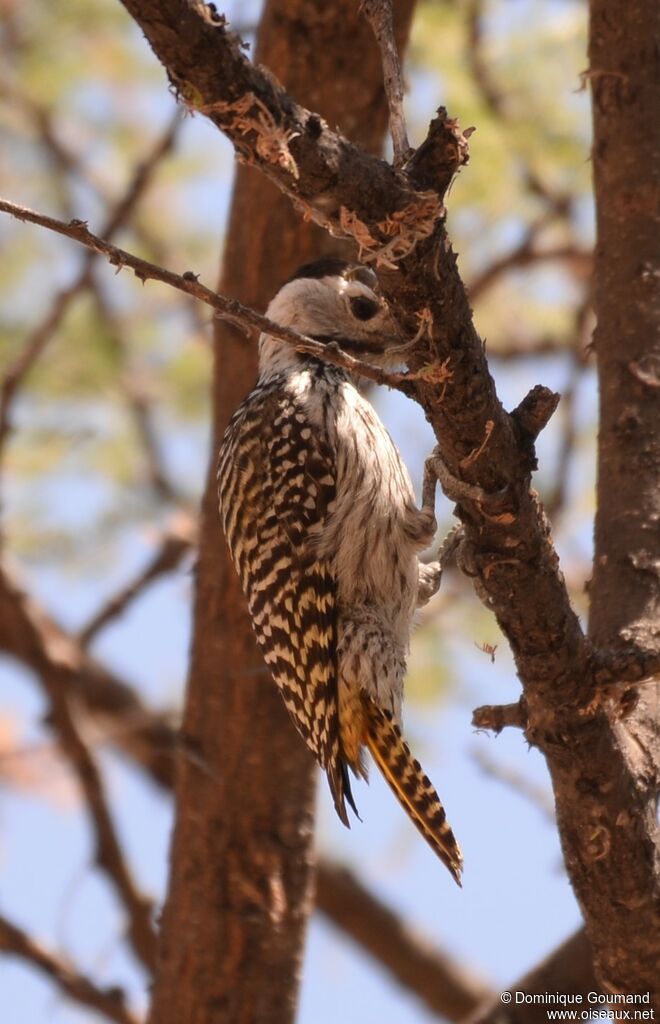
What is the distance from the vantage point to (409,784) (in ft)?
11.2

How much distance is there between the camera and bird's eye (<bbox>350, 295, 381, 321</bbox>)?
4.32m

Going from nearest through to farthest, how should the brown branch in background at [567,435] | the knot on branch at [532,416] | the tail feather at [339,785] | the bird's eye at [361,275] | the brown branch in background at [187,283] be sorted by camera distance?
the brown branch in background at [187,283] → the knot on branch at [532,416] → the tail feather at [339,785] → the bird's eye at [361,275] → the brown branch in background at [567,435]

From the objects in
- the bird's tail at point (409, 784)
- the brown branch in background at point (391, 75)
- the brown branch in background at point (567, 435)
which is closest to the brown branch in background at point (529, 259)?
the brown branch in background at point (567, 435)

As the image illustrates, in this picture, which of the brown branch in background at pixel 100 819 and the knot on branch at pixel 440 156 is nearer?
the knot on branch at pixel 440 156

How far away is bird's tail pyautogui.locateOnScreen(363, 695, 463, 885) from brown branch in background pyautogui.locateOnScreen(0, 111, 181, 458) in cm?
166

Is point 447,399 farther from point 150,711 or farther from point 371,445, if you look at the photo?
point 150,711

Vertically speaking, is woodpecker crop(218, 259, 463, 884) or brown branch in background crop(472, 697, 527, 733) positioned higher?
woodpecker crop(218, 259, 463, 884)

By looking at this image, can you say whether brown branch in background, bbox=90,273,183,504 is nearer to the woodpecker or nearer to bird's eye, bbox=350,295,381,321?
bird's eye, bbox=350,295,381,321

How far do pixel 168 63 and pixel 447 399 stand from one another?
748 mm

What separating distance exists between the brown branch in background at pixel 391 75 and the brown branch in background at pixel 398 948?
3843 millimetres

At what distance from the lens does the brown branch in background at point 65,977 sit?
4.32m

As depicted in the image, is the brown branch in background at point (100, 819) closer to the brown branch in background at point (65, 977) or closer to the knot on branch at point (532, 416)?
the brown branch in background at point (65, 977)

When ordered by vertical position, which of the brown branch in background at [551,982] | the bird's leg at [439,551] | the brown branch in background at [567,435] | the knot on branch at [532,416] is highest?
the brown branch in background at [567,435]

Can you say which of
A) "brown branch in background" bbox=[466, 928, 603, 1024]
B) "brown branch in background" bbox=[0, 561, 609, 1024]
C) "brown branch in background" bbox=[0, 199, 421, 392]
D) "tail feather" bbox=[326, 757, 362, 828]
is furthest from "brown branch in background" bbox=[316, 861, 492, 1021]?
"brown branch in background" bbox=[0, 199, 421, 392]
